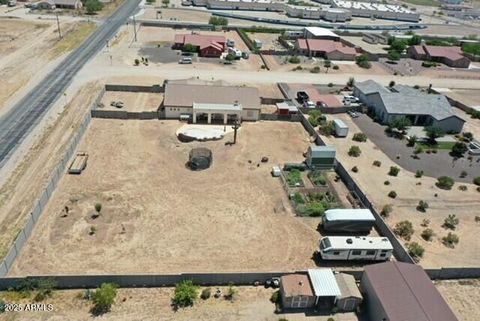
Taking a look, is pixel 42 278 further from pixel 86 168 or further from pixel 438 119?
pixel 438 119

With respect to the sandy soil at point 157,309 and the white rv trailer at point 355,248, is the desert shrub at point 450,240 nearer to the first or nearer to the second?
the white rv trailer at point 355,248

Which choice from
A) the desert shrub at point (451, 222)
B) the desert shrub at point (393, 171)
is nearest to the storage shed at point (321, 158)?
the desert shrub at point (393, 171)

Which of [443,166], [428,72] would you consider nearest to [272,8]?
[428,72]

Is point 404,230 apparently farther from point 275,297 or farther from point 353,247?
point 275,297

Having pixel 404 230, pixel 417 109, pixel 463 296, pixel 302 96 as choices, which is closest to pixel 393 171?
pixel 404 230

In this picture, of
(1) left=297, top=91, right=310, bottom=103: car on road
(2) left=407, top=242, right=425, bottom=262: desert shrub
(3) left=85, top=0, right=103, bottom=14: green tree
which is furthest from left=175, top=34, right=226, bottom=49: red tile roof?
(2) left=407, top=242, right=425, bottom=262: desert shrub

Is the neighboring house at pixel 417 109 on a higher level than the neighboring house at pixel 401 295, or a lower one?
higher
